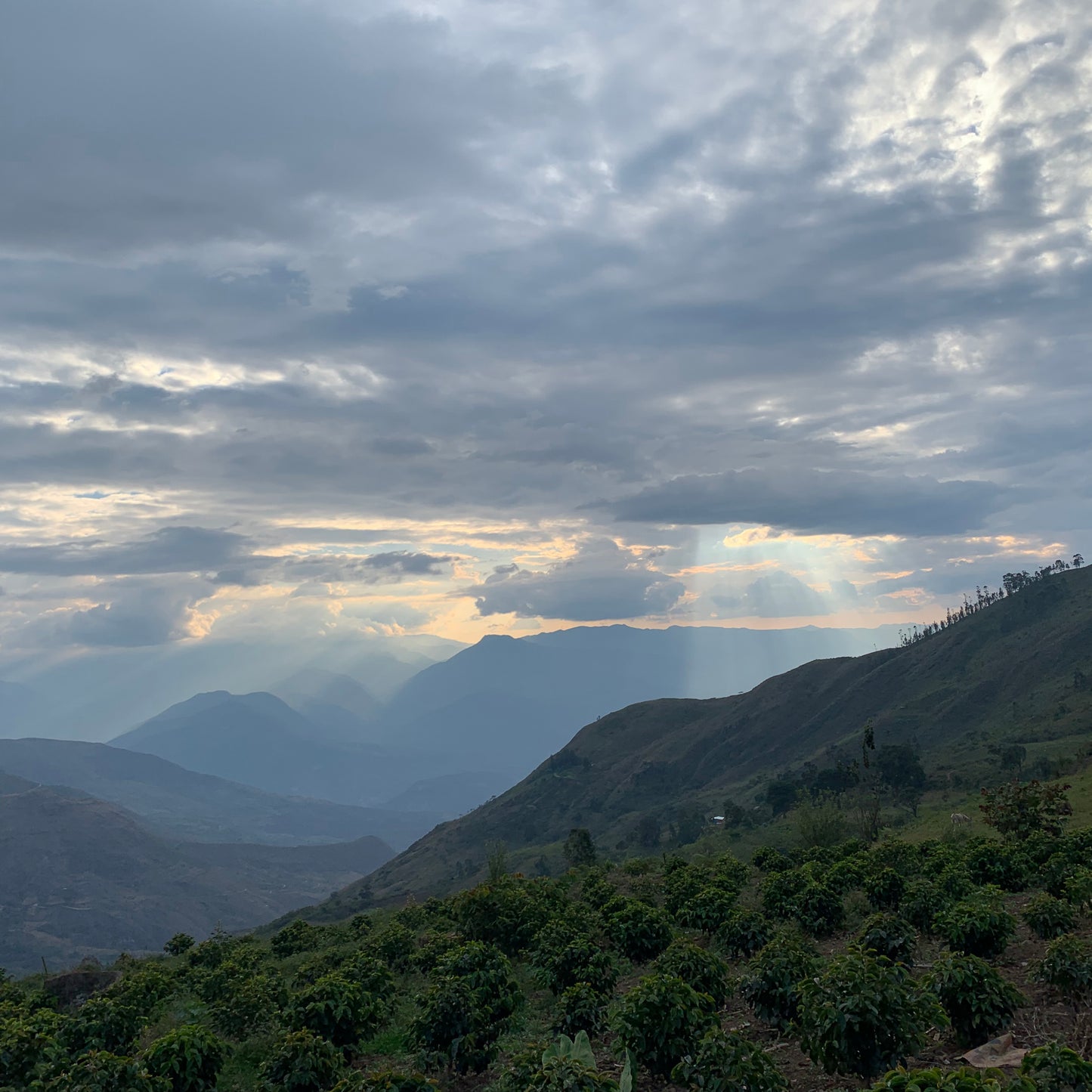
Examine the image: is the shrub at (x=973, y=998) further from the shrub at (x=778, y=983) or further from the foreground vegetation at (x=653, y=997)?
the shrub at (x=778, y=983)

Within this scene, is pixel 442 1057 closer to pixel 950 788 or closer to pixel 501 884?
pixel 501 884

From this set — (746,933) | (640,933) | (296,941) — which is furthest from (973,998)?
(296,941)

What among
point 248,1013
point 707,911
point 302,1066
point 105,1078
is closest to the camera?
point 105,1078

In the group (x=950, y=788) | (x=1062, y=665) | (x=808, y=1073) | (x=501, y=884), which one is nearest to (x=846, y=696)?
(x=1062, y=665)

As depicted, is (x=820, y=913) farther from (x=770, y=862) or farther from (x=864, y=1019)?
(x=864, y=1019)

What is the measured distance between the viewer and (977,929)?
1756 centimetres

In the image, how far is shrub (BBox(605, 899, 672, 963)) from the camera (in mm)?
22734

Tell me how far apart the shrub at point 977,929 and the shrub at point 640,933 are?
25.3ft

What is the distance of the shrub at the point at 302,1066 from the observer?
1402 centimetres

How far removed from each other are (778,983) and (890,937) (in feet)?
14.2

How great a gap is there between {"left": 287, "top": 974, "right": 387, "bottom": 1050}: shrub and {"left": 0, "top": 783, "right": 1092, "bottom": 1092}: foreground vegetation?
0.18 ft

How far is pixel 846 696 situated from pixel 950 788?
97.1 meters

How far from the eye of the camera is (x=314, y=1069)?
14.2 meters

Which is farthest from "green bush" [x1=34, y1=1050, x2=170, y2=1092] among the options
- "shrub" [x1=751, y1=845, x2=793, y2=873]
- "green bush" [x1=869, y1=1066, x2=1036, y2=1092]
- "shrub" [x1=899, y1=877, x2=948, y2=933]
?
"shrub" [x1=751, y1=845, x2=793, y2=873]
